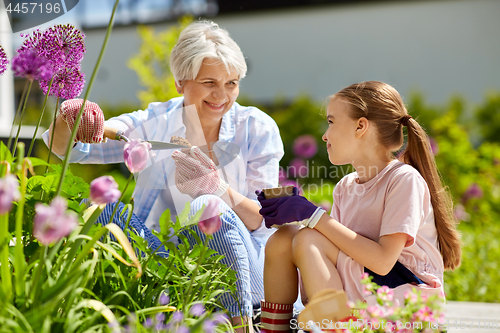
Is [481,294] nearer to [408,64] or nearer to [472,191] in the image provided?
[472,191]

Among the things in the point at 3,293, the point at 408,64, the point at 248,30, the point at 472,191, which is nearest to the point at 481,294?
the point at 472,191

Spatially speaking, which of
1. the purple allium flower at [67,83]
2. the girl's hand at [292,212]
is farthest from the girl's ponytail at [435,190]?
the purple allium flower at [67,83]

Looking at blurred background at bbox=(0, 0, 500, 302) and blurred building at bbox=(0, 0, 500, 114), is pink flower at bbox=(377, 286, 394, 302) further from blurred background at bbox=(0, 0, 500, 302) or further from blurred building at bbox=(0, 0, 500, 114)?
blurred building at bbox=(0, 0, 500, 114)

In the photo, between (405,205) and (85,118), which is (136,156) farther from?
(405,205)

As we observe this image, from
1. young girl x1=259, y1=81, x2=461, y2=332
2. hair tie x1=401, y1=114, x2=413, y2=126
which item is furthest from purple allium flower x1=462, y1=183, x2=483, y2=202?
hair tie x1=401, y1=114, x2=413, y2=126

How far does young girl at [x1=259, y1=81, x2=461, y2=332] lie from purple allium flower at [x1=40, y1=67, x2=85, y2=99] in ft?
2.22

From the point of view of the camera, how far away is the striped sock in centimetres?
136

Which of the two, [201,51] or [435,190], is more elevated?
[201,51]

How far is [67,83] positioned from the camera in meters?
1.31

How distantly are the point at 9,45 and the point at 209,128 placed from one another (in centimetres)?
252

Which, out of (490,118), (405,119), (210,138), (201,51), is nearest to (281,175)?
(210,138)

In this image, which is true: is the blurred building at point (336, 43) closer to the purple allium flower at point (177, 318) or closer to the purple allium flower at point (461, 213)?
the purple allium flower at point (461, 213)

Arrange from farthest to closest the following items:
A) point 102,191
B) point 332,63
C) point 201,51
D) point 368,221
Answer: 1. point 332,63
2. point 201,51
3. point 368,221
4. point 102,191

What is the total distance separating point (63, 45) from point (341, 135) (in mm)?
967
